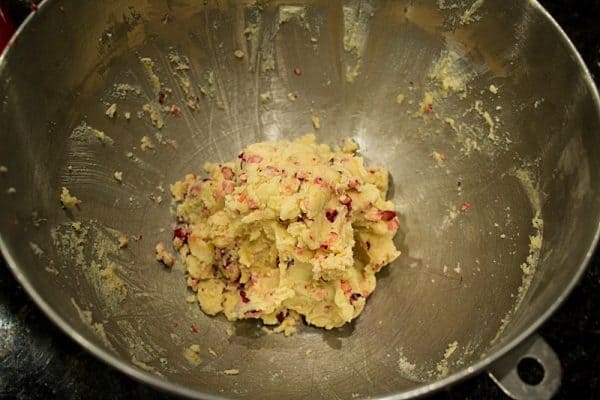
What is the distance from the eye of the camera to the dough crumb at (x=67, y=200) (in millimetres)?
1396

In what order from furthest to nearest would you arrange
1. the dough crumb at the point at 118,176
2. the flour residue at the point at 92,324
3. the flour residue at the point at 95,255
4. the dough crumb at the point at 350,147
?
the dough crumb at the point at 350,147 → the dough crumb at the point at 118,176 → the flour residue at the point at 95,255 → the flour residue at the point at 92,324

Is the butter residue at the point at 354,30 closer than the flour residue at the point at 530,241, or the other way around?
the flour residue at the point at 530,241

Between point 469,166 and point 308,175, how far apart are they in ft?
1.80

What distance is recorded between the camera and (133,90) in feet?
5.33

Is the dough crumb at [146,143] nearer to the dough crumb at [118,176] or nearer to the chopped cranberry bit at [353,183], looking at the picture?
the dough crumb at [118,176]

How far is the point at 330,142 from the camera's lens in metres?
1.91

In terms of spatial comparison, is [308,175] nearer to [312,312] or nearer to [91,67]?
[312,312]

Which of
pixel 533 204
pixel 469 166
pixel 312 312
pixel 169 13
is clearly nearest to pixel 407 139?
pixel 469 166

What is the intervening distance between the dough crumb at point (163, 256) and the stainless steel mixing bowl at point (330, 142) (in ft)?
0.09

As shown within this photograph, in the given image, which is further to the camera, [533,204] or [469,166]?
[469,166]

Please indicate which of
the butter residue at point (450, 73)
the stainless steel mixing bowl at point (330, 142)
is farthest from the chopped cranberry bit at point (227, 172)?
the butter residue at point (450, 73)

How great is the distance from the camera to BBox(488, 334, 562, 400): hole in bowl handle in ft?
4.33

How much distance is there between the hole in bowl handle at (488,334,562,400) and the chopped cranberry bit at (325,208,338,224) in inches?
21.1

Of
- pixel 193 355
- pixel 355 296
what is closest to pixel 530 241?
pixel 355 296
